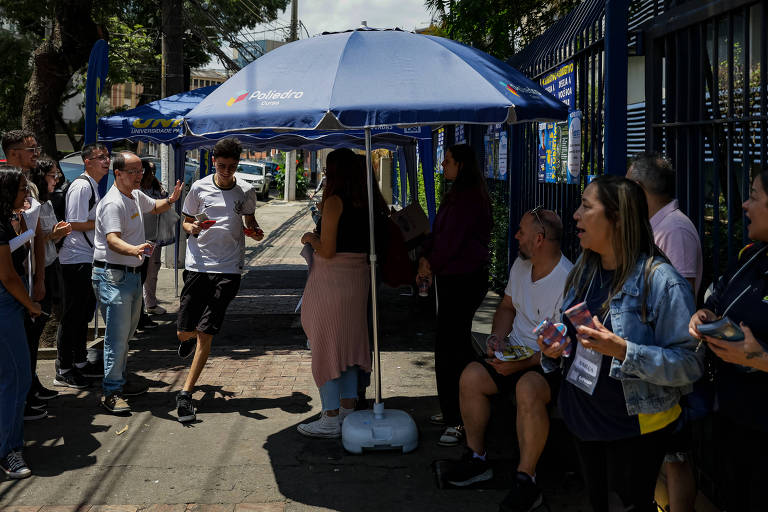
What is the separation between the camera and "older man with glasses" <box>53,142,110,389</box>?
20.5 ft

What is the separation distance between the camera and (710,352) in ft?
9.68

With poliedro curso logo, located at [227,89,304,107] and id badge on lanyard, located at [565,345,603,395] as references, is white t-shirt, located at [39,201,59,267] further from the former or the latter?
id badge on lanyard, located at [565,345,603,395]

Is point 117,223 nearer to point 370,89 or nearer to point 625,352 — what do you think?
point 370,89

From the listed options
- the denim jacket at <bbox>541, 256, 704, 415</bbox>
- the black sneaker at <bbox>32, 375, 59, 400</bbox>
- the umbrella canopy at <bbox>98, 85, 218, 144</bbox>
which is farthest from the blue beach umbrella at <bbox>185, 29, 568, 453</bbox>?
the umbrella canopy at <bbox>98, 85, 218, 144</bbox>

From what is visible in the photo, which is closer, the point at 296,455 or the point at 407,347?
the point at 296,455

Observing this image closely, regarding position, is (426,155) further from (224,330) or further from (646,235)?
(646,235)

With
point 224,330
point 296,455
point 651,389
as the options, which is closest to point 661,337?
point 651,389

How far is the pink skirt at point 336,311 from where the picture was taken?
5.11m

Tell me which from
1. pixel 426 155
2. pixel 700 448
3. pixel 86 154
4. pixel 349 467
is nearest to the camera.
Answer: pixel 700 448

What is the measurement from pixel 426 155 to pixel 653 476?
839 cm

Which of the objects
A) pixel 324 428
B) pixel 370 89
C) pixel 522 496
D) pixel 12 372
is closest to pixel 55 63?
pixel 12 372

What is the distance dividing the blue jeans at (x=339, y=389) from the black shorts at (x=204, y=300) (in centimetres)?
101

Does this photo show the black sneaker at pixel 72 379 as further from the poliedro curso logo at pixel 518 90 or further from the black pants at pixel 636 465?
the black pants at pixel 636 465

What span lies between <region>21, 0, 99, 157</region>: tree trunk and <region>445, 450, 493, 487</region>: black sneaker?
23.5 ft
